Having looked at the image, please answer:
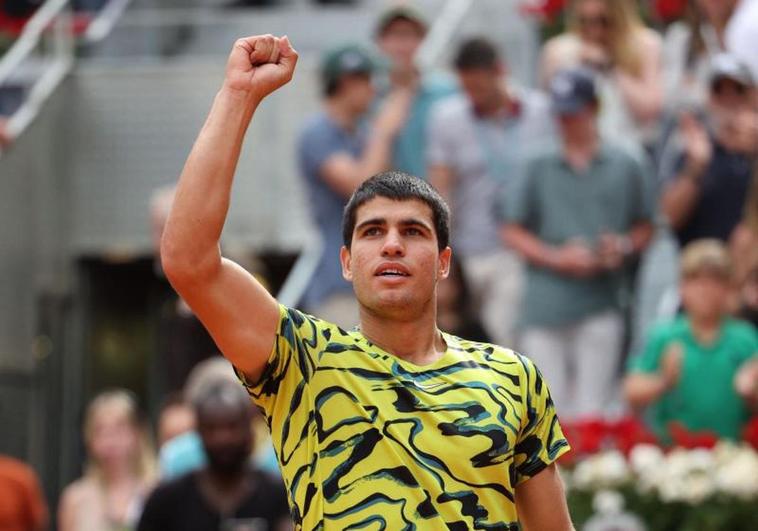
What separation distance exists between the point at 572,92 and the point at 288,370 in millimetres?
5944

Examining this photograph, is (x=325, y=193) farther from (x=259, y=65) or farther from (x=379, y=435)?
(x=379, y=435)

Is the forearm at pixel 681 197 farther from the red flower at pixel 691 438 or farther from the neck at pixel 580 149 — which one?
the red flower at pixel 691 438

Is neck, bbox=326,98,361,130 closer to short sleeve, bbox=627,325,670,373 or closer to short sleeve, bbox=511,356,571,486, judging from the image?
short sleeve, bbox=627,325,670,373

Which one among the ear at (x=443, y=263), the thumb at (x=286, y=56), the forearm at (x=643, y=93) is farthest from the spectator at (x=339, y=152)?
the thumb at (x=286, y=56)

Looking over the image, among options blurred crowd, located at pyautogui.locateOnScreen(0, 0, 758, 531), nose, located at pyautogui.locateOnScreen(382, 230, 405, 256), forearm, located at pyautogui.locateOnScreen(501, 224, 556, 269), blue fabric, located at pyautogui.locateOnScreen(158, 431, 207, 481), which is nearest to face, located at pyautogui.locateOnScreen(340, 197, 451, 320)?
nose, located at pyautogui.locateOnScreen(382, 230, 405, 256)

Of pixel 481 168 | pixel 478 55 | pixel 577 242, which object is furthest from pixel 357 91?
pixel 577 242

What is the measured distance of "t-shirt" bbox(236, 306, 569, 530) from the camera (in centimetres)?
493

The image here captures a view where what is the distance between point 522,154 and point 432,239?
6.26 m

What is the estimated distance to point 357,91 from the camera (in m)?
11.1

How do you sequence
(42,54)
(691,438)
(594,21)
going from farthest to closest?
(42,54) → (594,21) → (691,438)

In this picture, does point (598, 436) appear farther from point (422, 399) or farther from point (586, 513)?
point (422, 399)

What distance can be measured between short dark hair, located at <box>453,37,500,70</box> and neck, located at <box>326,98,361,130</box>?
2.26ft

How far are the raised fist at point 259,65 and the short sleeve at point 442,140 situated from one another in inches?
249

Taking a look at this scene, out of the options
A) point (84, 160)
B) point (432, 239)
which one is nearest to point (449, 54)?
point (84, 160)
